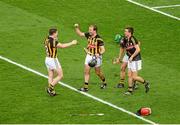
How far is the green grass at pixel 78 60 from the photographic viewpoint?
21.1 metres

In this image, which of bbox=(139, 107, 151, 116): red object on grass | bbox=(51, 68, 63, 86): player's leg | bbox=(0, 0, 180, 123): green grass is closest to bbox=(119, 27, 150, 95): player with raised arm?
bbox=(0, 0, 180, 123): green grass

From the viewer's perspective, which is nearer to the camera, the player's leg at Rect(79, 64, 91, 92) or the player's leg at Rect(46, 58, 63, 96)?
the player's leg at Rect(46, 58, 63, 96)

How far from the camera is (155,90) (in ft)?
76.4

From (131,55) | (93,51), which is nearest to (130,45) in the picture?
(131,55)

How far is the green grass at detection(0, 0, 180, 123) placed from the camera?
21141 millimetres

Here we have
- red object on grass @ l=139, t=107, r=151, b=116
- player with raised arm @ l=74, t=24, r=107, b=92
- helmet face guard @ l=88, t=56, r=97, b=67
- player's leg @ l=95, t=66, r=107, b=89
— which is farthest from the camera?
player's leg @ l=95, t=66, r=107, b=89

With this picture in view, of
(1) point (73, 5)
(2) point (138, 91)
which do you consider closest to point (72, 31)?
(1) point (73, 5)

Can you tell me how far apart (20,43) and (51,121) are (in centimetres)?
767

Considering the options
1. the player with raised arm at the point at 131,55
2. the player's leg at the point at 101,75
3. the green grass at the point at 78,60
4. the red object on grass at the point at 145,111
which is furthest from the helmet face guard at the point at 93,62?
the red object on grass at the point at 145,111

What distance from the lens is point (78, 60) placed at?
25922 millimetres

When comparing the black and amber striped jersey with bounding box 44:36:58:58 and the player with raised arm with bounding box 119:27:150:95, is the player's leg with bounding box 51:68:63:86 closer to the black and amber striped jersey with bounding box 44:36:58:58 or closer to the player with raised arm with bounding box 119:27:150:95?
the black and amber striped jersey with bounding box 44:36:58:58

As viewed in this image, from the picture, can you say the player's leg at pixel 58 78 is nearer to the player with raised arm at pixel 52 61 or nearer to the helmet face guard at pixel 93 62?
the player with raised arm at pixel 52 61

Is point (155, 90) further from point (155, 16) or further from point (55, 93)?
point (155, 16)

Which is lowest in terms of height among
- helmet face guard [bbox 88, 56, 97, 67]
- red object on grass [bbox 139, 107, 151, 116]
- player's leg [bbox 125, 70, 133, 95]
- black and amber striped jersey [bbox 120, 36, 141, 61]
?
red object on grass [bbox 139, 107, 151, 116]
